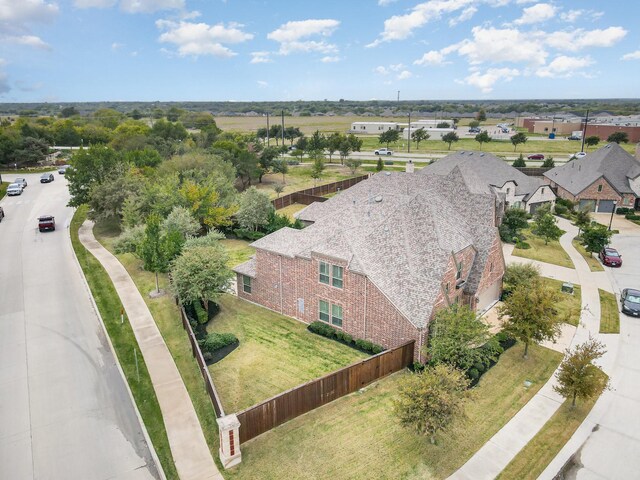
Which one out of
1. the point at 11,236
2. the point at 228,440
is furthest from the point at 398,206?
the point at 11,236

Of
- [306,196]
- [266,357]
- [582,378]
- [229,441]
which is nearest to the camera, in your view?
[229,441]

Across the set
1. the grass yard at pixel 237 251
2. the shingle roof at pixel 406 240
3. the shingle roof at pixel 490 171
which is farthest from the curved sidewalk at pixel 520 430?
the shingle roof at pixel 490 171

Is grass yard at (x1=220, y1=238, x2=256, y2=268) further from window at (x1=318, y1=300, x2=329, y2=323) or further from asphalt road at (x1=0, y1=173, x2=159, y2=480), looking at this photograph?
window at (x1=318, y1=300, x2=329, y2=323)

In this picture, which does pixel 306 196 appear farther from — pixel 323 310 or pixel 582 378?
pixel 582 378

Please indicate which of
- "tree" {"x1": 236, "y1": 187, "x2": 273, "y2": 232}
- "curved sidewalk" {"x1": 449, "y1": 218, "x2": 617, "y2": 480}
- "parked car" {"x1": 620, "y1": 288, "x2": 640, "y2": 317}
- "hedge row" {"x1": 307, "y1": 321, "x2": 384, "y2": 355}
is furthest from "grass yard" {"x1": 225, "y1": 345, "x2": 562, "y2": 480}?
"tree" {"x1": 236, "y1": 187, "x2": 273, "y2": 232}

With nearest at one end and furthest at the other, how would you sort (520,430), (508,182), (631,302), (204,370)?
(520,430) → (204,370) → (631,302) → (508,182)

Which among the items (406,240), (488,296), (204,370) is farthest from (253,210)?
(204,370)

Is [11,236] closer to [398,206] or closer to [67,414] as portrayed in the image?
[67,414]
